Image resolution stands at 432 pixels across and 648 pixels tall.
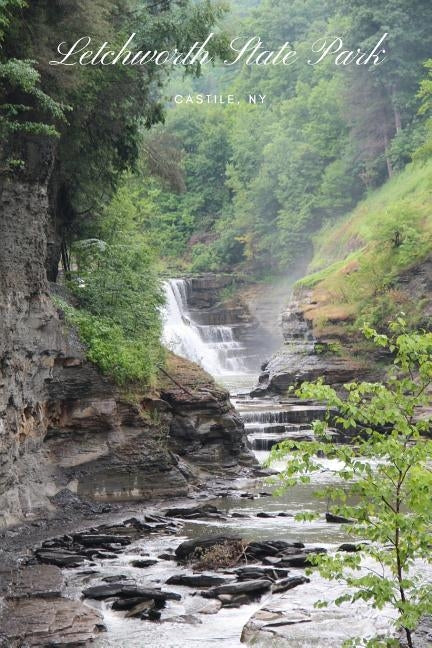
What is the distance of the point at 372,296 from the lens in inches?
1499

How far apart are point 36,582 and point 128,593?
154 cm

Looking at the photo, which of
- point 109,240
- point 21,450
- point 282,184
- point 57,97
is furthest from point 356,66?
point 21,450

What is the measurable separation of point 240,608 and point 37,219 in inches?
391

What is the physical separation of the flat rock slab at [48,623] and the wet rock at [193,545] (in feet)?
10.7

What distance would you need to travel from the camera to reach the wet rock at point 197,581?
1371cm

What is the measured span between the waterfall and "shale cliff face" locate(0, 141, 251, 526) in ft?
78.1

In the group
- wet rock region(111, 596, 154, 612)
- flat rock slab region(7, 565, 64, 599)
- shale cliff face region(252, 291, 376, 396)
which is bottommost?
wet rock region(111, 596, 154, 612)

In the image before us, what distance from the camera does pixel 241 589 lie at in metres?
13.1

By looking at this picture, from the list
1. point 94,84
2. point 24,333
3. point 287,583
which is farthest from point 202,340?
point 287,583

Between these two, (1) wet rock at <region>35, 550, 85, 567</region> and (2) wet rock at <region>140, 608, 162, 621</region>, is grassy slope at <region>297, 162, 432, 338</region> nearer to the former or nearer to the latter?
(1) wet rock at <region>35, 550, 85, 567</region>

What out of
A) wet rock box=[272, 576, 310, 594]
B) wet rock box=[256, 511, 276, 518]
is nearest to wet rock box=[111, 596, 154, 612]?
wet rock box=[272, 576, 310, 594]

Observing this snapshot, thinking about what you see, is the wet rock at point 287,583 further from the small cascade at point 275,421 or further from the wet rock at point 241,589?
the small cascade at point 275,421

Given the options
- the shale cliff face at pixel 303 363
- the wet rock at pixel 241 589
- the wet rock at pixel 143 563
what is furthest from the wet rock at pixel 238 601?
the shale cliff face at pixel 303 363

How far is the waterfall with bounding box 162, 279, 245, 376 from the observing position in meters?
47.2
